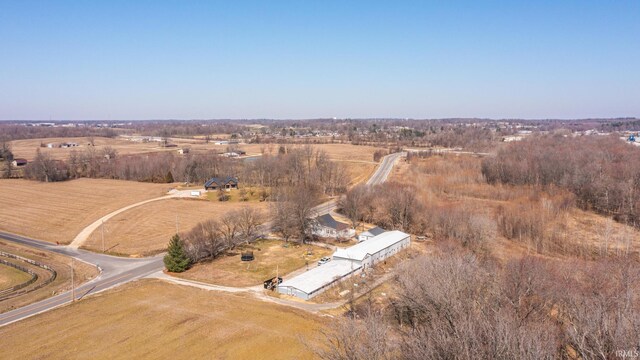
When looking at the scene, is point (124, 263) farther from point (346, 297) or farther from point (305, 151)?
point (305, 151)

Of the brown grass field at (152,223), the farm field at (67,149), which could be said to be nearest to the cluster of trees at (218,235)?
the brown grass field at (152,223)

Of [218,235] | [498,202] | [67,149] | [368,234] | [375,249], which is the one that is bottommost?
[368,234]

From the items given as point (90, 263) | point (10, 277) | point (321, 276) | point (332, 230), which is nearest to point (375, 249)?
point (321, 276)

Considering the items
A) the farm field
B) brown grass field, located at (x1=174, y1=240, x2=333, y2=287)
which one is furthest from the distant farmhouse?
the farm field

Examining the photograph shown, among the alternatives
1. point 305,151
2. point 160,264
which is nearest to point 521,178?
point 305,151

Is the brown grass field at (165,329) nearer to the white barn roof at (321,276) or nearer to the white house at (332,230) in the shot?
the white barn roof at (321,276)

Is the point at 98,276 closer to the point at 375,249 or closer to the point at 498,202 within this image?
the point at 375,249

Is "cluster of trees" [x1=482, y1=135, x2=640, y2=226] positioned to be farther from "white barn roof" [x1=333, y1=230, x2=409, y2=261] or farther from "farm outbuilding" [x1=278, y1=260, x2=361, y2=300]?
"farm outbuilding" [x1=278, y1=260, x2=361, y2=300]

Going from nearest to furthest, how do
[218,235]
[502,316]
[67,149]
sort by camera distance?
[502,316] < [218,235] < [67,149]
